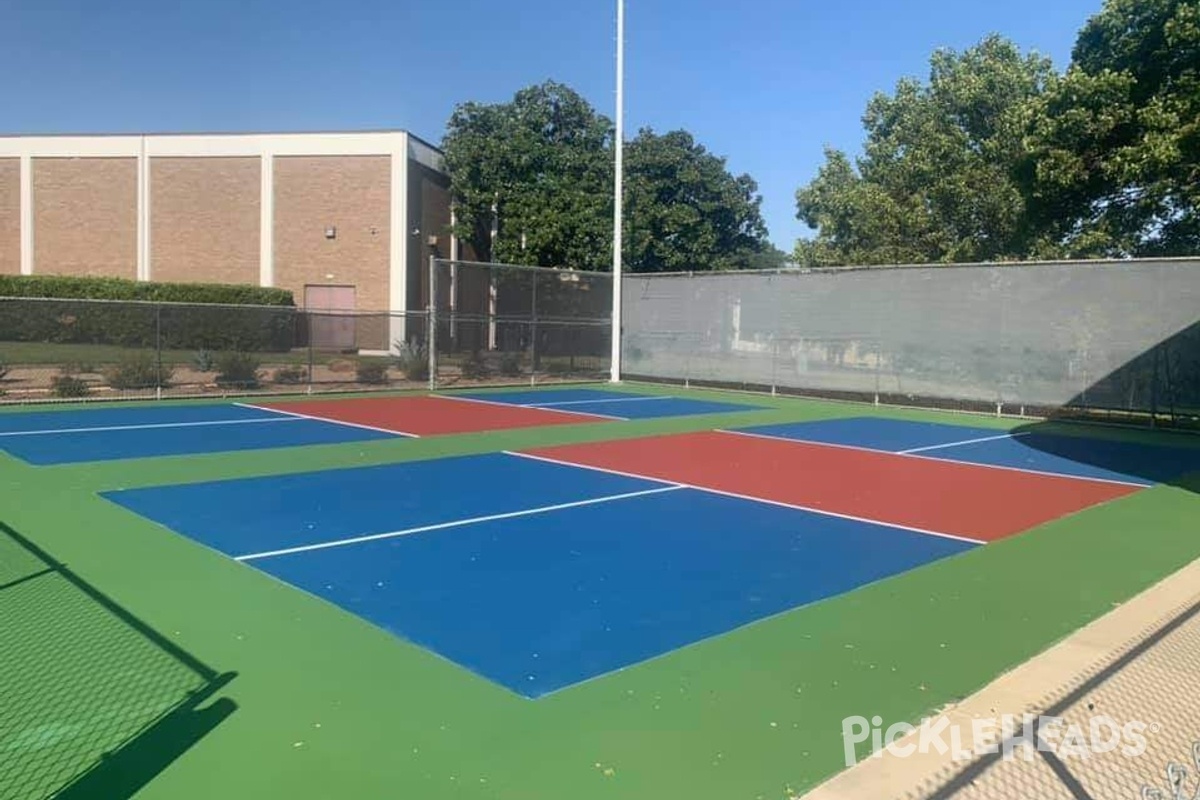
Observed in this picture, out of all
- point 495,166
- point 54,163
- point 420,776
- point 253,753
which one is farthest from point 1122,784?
point 54,163

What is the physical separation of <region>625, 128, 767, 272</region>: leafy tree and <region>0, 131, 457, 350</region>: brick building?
9305mm

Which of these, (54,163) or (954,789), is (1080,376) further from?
(54,163)

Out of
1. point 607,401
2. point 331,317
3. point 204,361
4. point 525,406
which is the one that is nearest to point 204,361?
point 204,361

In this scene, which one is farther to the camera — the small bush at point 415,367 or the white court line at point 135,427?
the small bush at point 415,367

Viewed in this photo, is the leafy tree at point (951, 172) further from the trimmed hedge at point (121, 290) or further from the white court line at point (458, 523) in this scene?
the trimmed hedge at point (121, 290)

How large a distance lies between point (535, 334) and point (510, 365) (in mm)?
1142

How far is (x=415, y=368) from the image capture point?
81.1 ft

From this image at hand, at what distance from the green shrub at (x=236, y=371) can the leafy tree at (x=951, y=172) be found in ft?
67.1

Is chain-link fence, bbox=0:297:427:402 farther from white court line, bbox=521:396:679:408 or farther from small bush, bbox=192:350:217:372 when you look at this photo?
white court line, bbox=521:396:679:408

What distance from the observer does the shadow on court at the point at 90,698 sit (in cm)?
377

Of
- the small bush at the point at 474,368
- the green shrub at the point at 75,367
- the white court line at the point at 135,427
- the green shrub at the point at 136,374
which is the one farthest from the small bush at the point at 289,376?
the white court line at the point at 135,427

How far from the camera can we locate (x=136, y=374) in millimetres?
19859

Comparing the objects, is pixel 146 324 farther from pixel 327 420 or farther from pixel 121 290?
pixel 121 290

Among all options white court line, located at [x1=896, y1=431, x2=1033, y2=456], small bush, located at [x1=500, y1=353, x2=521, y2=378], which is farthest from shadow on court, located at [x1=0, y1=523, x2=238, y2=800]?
small bush, located at [x1=500, y1=353, x2=521, y2=378]
